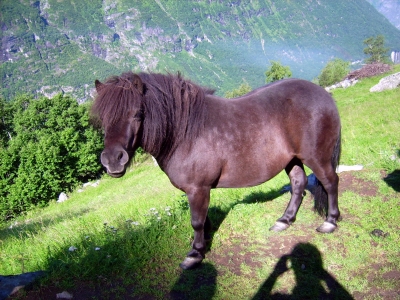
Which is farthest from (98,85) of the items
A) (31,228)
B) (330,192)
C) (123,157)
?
(31,228)

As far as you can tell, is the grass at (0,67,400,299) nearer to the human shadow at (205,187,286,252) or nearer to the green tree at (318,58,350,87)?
the human shadow at (205,187,286,252)

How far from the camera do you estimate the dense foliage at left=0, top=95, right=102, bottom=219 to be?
2450cm

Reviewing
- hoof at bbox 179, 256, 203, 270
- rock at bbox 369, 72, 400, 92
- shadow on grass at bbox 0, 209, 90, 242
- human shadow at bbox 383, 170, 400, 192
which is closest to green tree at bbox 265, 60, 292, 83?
rock at bbox 369, 72, 400, 92

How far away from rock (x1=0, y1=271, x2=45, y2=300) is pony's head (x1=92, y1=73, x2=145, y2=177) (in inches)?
72.0

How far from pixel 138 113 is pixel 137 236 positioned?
2108 mm

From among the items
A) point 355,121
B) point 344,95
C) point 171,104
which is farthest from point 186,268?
point 344,95

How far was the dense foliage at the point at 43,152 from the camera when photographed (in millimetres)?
24500

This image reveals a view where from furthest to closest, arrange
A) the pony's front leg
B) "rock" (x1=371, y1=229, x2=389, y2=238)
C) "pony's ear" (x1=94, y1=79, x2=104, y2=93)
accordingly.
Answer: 1. "rock" (x1=371, y1=229, x2=389, y2=238)
2. the pony's front leg
3. "pony's ear" (x1=94, y1=79, x2=104, y2=93)

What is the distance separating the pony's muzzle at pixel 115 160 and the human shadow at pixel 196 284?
5.27 feet

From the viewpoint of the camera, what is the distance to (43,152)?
25438 millimetres

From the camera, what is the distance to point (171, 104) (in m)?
3.08

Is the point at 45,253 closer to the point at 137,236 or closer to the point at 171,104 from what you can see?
the point at 137,236

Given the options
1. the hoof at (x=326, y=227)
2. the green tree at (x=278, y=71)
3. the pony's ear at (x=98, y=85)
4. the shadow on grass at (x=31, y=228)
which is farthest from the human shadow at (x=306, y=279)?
the green tree at (x=278, y=71)

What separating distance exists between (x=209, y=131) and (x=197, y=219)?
3.65ft
